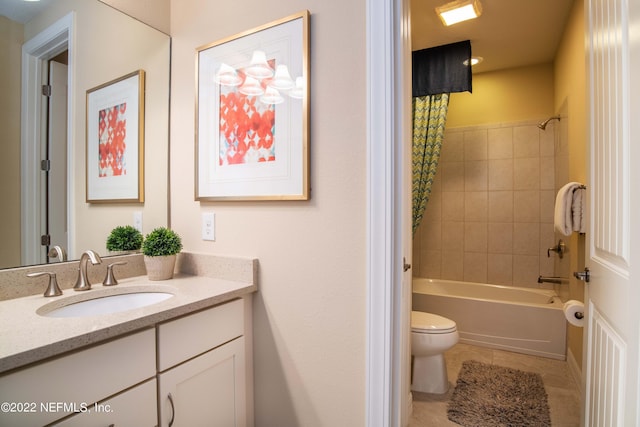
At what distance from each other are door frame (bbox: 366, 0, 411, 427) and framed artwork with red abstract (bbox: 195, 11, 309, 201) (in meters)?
0.26

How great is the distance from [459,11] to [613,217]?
1775 millimetres

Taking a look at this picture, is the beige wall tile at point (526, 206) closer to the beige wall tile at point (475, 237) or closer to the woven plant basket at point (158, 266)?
the beige wall tile at point (475, 237)

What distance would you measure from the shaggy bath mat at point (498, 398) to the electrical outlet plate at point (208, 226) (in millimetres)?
1623

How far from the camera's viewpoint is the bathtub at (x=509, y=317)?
2.45 meters

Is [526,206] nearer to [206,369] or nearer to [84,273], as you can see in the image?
[206,369]

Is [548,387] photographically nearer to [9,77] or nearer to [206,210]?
[206,210]

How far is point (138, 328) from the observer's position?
929 mm

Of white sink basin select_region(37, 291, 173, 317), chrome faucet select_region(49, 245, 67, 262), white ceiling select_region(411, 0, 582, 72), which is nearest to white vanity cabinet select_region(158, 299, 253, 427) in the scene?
white sink basin select_region(37, 291, 173, 317)

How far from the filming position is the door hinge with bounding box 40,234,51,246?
1.19 m

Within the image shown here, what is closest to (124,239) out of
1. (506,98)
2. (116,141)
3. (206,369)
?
(116,141)

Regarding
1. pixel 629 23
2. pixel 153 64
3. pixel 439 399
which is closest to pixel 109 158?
pixel 153 64

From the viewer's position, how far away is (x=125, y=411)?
89 centimetres

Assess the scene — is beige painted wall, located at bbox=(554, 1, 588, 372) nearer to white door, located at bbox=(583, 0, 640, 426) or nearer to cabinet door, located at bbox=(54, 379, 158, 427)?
white door, located at bbox=(583, 0, 640, 426)

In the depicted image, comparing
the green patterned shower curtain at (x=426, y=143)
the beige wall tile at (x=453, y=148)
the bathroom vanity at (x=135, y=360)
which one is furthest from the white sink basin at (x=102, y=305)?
the beige wall tile at (x=453, y=148)
